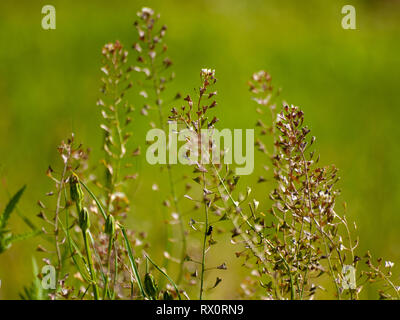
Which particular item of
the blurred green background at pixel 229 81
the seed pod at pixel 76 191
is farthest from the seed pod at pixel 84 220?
the blurred green background at pixel 229 81

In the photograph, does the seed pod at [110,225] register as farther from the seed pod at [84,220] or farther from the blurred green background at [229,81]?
the blurred green background at [229,81]

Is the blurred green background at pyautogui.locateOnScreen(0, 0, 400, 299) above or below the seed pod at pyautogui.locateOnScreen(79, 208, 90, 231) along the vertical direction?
above

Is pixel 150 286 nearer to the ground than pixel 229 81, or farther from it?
nearer to the ground

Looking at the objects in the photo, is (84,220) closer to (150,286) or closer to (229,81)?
(150,286)

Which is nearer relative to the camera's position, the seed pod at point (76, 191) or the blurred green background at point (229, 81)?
the seed pod at point (76, 191)

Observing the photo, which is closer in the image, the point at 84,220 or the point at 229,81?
the point at 84,220

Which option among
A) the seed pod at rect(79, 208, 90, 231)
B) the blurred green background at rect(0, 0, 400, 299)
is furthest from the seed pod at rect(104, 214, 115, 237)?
the blurred green background at rect(0, 0, 400, 299)

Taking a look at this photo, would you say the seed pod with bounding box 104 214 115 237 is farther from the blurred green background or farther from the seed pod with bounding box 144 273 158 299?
the blurred green background

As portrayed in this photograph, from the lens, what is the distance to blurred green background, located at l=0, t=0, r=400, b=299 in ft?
8.18

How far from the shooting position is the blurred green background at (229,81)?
249cm

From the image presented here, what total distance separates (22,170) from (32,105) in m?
0.69

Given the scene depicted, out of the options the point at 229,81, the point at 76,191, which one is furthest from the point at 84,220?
the point at 229,81

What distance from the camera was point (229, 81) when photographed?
373cm
